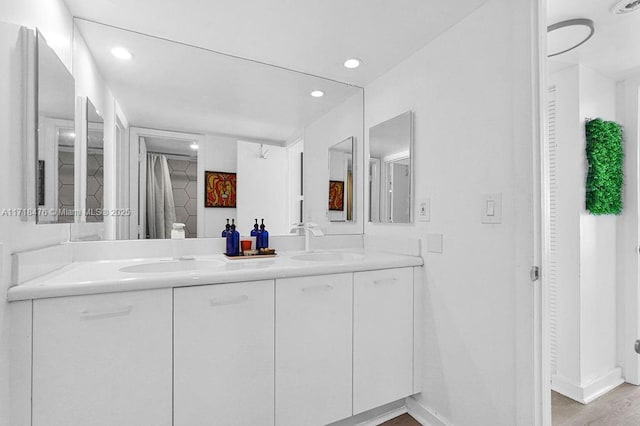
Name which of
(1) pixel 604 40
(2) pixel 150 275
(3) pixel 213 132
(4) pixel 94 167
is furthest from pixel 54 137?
(1) pixel 604 40

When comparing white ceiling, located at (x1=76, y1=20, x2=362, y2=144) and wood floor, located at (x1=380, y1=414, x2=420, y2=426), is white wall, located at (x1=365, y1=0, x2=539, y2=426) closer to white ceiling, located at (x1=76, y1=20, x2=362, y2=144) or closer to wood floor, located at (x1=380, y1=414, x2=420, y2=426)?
wood floor, located at (x1=380, y1=414, x2=420, y2=426)

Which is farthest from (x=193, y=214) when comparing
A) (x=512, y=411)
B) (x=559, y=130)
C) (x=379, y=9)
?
(x=559, y=130)

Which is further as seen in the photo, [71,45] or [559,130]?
[559,130]

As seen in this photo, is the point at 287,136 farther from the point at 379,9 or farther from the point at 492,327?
the point at 492,327

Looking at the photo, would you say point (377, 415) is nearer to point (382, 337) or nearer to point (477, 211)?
point (382, 337)

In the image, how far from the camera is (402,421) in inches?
69.9

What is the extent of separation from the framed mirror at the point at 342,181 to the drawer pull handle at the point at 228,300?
3.64 feet

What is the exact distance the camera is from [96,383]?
1.11 metres

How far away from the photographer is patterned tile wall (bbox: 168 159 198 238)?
6.02 ft

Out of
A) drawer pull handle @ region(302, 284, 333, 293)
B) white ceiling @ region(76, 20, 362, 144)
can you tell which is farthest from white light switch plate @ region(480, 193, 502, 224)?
white ceiling @ region(76, 20, 362, 144)

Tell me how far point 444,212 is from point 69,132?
1834 mm

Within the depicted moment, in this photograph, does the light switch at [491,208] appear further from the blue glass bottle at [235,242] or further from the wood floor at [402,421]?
the blue glass bottle at [235,242]

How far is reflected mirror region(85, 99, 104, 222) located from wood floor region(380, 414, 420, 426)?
190 cm

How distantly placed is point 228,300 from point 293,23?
1376 mm
